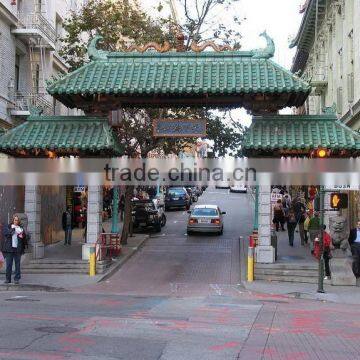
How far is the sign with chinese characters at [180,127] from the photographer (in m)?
19.8

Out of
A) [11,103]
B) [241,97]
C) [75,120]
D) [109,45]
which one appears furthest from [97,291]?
[109,45]

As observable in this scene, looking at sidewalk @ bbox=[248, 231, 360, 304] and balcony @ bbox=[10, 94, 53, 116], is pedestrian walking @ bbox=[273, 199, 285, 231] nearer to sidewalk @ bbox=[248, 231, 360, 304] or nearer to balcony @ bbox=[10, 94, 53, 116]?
sidewalk @ bbox=[248, 231, 360, 304]

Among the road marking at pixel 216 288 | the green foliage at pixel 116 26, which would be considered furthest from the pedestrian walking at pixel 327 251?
the green foliage at pixel 116 26

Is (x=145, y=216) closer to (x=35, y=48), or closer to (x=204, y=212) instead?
(x=204, y=212)

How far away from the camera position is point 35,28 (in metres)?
27.7

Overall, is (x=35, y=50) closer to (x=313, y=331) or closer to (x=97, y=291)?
(x=97, y=291)

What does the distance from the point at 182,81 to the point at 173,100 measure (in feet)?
3.94

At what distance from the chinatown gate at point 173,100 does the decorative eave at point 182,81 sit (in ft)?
0.11

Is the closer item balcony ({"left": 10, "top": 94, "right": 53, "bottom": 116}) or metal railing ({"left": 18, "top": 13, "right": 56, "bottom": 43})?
balcony ({"left": 10, "top": 94, "right": 53, "bottom": 116})

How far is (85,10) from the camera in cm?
2883

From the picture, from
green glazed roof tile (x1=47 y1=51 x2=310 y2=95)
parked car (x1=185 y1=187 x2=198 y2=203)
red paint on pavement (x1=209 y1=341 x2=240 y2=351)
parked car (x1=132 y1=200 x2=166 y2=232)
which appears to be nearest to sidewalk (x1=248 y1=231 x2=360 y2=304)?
green glazed roof tile (x1=47 y1=51 x2=310 y2=95)

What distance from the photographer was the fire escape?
2706cm

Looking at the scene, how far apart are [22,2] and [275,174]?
53.7ft

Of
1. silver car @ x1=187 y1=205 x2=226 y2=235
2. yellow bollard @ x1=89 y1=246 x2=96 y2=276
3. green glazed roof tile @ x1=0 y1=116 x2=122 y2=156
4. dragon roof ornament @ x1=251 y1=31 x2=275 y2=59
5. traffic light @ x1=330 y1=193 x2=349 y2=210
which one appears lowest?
yellow bollard @ x1=89 y1=246 x2=96 y2=276
